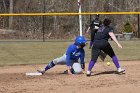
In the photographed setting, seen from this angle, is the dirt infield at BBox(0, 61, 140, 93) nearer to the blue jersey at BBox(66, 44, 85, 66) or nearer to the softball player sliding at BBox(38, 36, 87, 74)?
the softball player sliding at BBox(38, 36, 87, 74)

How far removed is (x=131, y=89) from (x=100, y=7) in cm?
2685

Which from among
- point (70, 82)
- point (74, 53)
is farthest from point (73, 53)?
point (70, 82)

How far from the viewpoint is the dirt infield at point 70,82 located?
29.4 ft

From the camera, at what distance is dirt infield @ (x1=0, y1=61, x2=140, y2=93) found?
8969 millimetres

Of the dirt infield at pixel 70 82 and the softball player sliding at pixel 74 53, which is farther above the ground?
the softball player sliding at pixel 74 53

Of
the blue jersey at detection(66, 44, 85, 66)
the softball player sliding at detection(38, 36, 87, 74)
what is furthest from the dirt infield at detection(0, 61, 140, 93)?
the blue jersey at detection(66, 44, 85, 66)

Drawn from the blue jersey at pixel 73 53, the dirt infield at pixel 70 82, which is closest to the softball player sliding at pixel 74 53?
the blue jersey at pixel 73 53

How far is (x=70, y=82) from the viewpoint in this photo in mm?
9961

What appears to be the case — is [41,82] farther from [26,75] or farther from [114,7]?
[114,7]

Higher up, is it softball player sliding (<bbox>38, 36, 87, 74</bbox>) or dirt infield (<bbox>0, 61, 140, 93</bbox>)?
softball player sliding (<bbox>38, 36, 87, 74</bbox>)

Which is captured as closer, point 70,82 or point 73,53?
point 70,82

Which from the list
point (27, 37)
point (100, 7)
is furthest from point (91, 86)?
point (100, 7)

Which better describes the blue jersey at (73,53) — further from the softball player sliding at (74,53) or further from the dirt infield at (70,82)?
the dirt infield at (70,82)

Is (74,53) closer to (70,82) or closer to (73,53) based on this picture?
(73,53)
